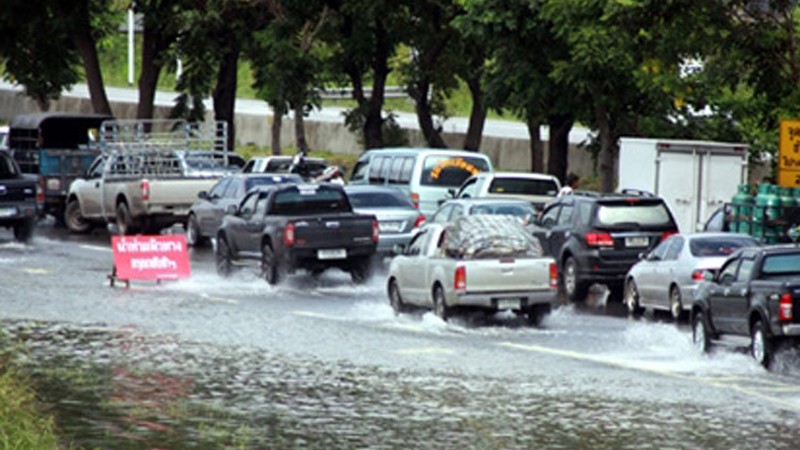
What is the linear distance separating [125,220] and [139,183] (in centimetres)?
113

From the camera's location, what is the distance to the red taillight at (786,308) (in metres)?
20.8

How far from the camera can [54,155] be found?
4722cm

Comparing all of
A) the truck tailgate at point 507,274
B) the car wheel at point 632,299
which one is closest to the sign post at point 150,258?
the car wheel at point 632,299

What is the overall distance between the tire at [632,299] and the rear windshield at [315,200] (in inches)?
227

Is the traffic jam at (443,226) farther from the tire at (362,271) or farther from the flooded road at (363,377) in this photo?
the flooded road at (363,377)

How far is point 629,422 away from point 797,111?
56.9ft

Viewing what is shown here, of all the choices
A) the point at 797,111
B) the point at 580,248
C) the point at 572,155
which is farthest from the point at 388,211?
the point at 572,155

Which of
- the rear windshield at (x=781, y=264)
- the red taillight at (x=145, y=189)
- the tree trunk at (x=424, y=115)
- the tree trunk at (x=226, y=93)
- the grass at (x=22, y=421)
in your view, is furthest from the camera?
the tree trunk at (x=226, y=93)

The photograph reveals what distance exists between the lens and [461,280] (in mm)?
25547

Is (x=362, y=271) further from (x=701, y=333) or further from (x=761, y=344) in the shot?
(x=761, y=344)

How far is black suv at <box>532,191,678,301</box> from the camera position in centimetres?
3105

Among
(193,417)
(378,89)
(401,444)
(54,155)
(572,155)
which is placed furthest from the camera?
(572,155)

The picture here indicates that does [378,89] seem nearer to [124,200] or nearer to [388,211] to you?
[124,200]

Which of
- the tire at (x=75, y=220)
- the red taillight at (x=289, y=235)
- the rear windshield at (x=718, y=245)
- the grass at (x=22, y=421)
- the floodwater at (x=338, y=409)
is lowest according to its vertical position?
the floodwater at (x=338, y=409)
